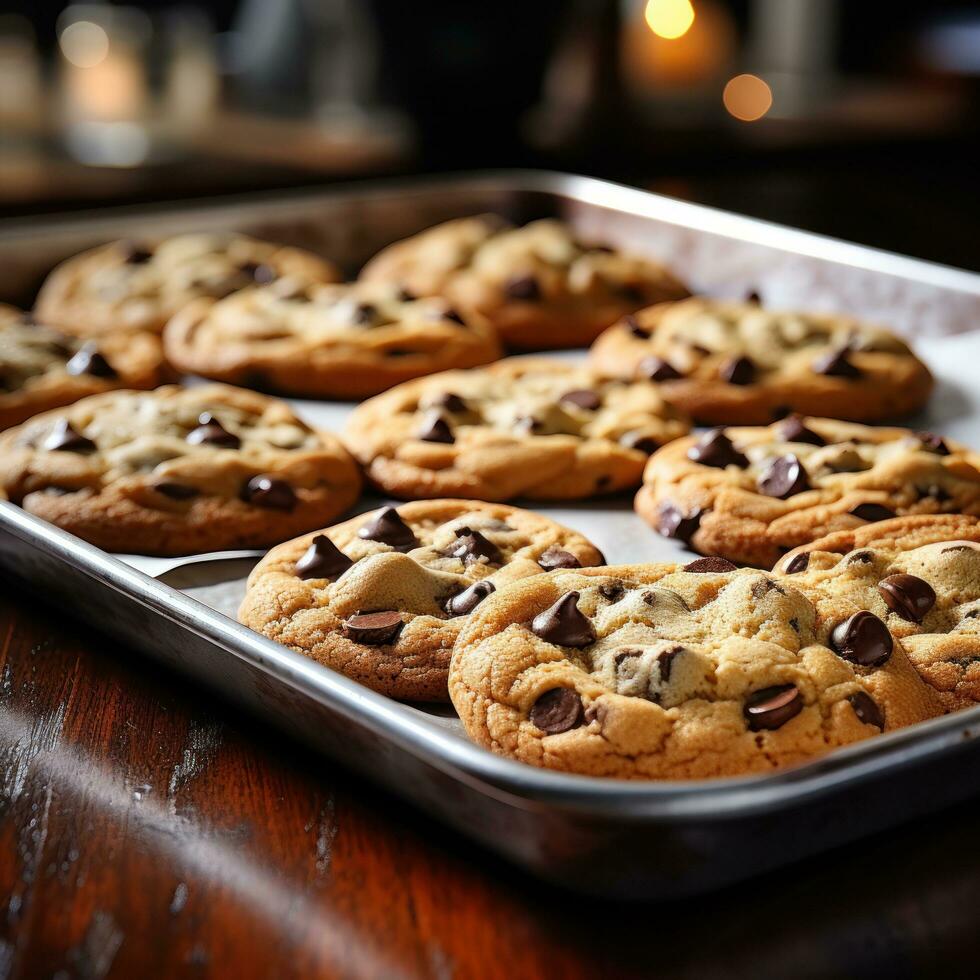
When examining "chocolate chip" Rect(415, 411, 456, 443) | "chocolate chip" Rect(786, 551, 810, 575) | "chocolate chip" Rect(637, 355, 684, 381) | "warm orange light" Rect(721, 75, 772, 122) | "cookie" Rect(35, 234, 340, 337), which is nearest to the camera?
"chocolate chip" Rect(786, 551, 810, 575)

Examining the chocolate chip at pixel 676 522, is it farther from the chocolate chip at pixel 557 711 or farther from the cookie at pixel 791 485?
the chocolate chip at pixel 557 711

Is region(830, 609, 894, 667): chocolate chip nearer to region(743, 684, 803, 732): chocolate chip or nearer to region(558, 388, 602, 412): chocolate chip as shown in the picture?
region(743, 684, 803, 732): chocolate chip

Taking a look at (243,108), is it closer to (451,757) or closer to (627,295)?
(627,295)

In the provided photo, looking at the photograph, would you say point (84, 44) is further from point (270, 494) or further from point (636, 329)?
point (270, 494)

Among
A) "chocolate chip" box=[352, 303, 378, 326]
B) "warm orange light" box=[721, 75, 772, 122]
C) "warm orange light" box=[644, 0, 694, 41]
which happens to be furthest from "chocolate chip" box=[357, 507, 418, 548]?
"warm orange light" box=[721, 75, 772, 122]

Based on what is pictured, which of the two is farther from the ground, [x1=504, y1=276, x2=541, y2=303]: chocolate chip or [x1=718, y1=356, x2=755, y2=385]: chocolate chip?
[x1=504, y1=276, x2=541, y2=303]: chocolate chip

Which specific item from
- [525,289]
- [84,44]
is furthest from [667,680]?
[84,44]

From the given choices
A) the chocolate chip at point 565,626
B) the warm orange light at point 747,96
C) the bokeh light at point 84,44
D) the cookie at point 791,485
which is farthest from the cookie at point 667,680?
the warm orange light at point 747,96
